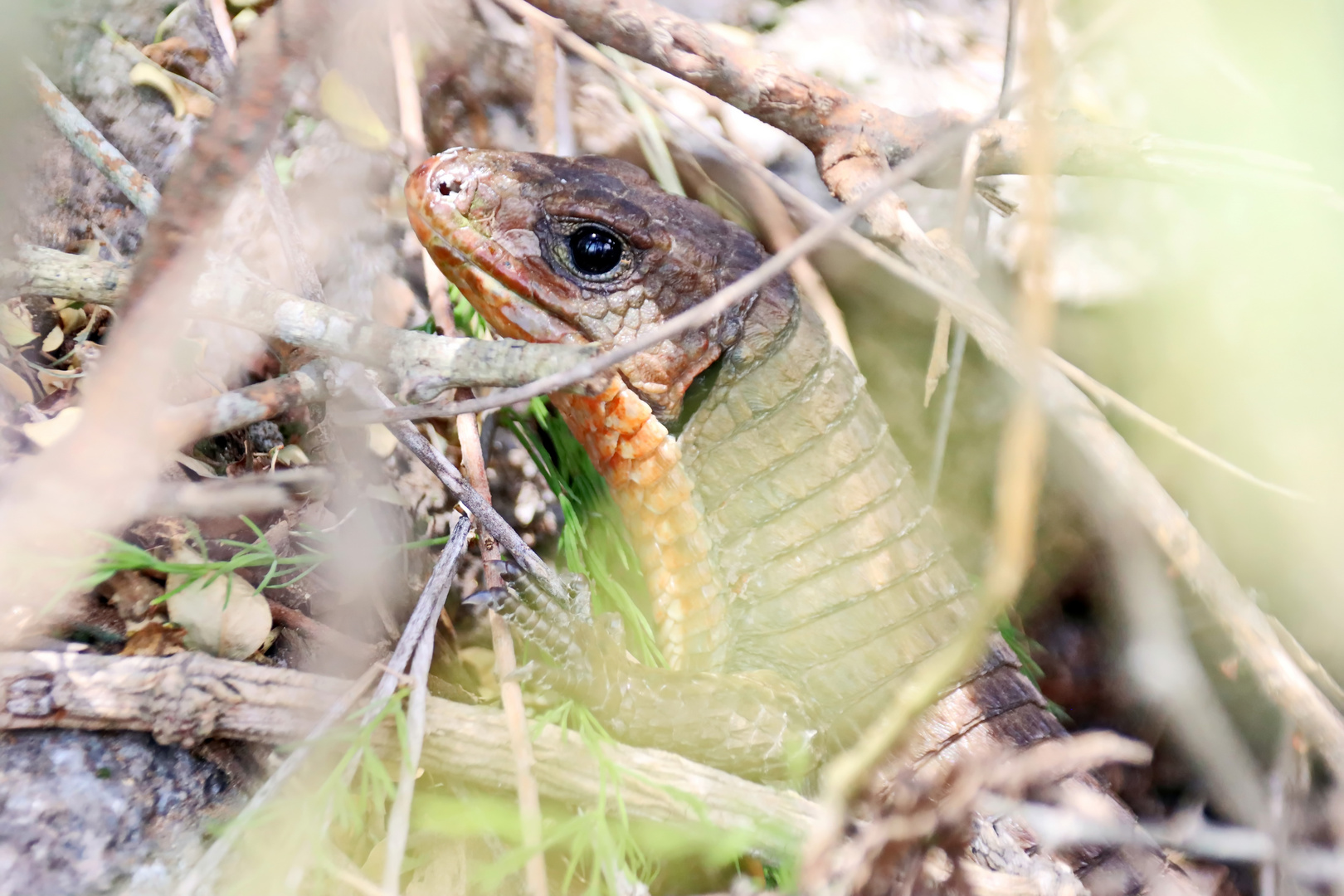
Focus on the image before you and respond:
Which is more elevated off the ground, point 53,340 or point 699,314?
point 699,314

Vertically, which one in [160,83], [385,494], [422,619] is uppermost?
[160,83]

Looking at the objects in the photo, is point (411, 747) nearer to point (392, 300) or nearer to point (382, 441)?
point (382, 441)

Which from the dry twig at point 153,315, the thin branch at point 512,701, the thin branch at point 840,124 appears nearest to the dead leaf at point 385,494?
the thin branch at point 512,701

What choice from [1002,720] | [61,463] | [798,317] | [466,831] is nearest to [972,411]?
[798,317]

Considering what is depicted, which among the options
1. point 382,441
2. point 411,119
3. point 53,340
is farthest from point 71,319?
point 411,119

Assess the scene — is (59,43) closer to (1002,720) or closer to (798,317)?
(798,317)

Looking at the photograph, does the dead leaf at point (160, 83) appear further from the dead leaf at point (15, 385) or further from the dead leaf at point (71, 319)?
the dead leaf at point (15, 385)
